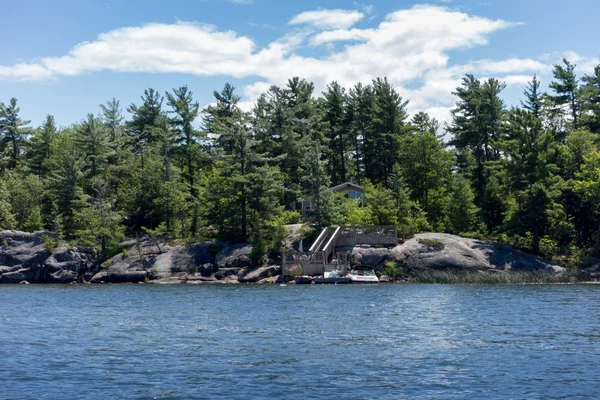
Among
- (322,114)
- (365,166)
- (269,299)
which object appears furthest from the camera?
(365,166)

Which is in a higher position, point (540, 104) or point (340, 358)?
point (540, 104)

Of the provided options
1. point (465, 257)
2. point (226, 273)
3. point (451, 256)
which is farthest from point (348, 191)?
point (465, 257)

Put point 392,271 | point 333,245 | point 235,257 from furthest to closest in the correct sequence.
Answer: point 235,257 < point 333,245 < point 392,271

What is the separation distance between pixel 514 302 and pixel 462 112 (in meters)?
39.4

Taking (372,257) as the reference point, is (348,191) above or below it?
above

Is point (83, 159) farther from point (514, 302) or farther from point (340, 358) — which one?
point (340, 358)

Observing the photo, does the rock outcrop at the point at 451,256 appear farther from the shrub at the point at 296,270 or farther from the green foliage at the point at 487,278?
the shrub at the point at 296,270

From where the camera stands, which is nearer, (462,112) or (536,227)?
(536,227)

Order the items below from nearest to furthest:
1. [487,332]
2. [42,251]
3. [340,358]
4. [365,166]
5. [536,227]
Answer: [340,358] → [487,332] → [536,227] → [42,251] → [365,166]

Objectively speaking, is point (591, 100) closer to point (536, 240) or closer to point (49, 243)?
point (536, 240)

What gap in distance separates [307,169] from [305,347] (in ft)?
139

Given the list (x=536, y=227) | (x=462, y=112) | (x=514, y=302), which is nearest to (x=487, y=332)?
(x=514, y=302)

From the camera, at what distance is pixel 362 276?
46219mm

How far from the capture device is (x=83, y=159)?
64.2 meters
